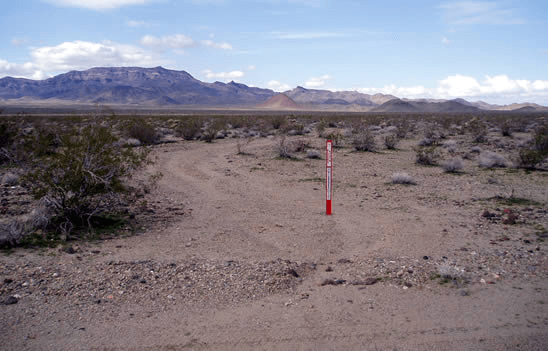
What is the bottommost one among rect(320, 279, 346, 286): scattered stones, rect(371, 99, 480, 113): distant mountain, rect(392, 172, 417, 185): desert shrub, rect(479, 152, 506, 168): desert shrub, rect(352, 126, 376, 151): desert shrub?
rect(320, 279, 346, 286): scattered stones

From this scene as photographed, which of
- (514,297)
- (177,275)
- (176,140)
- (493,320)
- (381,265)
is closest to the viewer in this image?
(493,320)

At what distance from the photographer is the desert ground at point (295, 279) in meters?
4.97

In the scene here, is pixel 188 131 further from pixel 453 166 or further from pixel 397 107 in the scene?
pixel 397 107

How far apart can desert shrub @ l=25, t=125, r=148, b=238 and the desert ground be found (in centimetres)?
115

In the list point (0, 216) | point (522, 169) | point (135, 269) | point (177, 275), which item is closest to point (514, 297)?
point (177, 275)

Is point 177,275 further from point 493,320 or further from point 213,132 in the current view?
point 213,132

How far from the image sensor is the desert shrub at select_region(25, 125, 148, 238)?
8.55 meters

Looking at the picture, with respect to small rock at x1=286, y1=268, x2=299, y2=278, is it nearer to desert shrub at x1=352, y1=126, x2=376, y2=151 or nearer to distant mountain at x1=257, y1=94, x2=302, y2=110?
desert shrub at x1=352, y1=126, x2=376, y2=151

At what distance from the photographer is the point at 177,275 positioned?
6.55 meters

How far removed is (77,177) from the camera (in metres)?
8.70

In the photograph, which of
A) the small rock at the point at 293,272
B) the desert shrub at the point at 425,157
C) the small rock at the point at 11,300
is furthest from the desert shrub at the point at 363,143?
the small rock at the point at 11,300

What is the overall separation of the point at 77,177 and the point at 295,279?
507 centimetres

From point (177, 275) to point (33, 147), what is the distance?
191 inches

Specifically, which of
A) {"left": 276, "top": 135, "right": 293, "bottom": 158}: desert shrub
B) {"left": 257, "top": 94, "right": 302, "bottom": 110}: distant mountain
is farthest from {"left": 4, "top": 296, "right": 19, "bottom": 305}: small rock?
{"left": 257, "top": 94, "right": 302, "bottom": 110}: distant mountain
